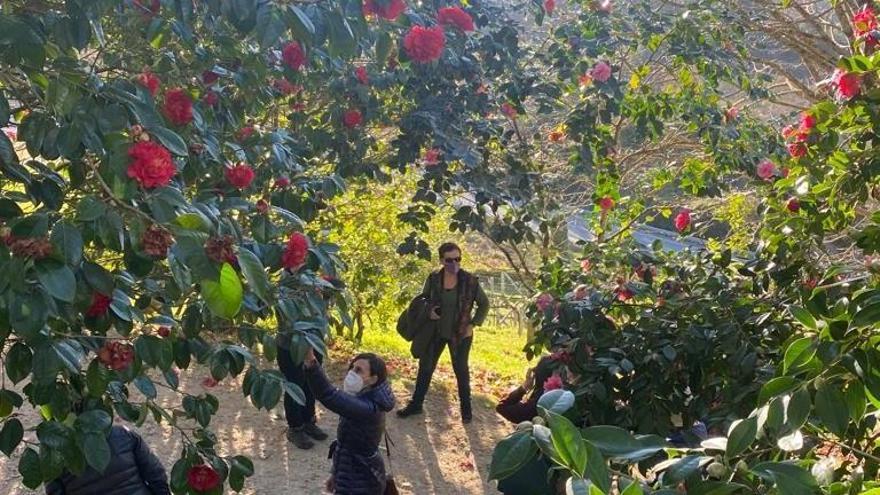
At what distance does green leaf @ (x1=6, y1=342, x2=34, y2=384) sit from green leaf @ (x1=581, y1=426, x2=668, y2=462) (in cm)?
146

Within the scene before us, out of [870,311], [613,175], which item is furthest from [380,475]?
[870,311]

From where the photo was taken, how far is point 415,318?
626 centimetres

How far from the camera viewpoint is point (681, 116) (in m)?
5.64

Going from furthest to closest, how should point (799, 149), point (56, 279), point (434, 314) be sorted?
point (434, 314) → point (799, 149) → point (56, 279)

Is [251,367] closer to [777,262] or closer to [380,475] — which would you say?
[380,475]

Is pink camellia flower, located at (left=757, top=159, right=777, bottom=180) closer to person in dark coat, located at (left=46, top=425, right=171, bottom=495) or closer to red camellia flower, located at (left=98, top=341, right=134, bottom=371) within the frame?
person in dark coat, located at (left=46, top=425, right=171, bottom=495)

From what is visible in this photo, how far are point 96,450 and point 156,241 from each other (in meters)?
0.76

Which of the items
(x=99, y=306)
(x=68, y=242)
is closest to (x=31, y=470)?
(x=99, y=306)

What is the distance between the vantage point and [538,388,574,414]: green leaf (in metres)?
1.25

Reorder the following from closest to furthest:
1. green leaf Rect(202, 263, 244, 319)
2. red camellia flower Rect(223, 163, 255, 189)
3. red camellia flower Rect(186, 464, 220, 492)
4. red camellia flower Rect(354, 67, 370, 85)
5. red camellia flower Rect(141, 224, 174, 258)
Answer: green leaf Rect(202, 263, 244, 319), red camellia flower Rect(141, 224, 174, 258), red camellia flower Rect(186, 464, 220, 492), red camellia flower Rect(223, 163, 255, 189), red camellia flower Rect(354, 67, 370, 85)

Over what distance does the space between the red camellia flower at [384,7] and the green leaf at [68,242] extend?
4.04 feet

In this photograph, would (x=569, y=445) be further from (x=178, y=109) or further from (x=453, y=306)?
(x=453, y=306)

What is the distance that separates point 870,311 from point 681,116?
4.47 meters

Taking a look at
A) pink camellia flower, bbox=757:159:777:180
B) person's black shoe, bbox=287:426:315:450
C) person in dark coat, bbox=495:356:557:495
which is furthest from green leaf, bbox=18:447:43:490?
pink camellia flower, bbox=757:159:777:180
